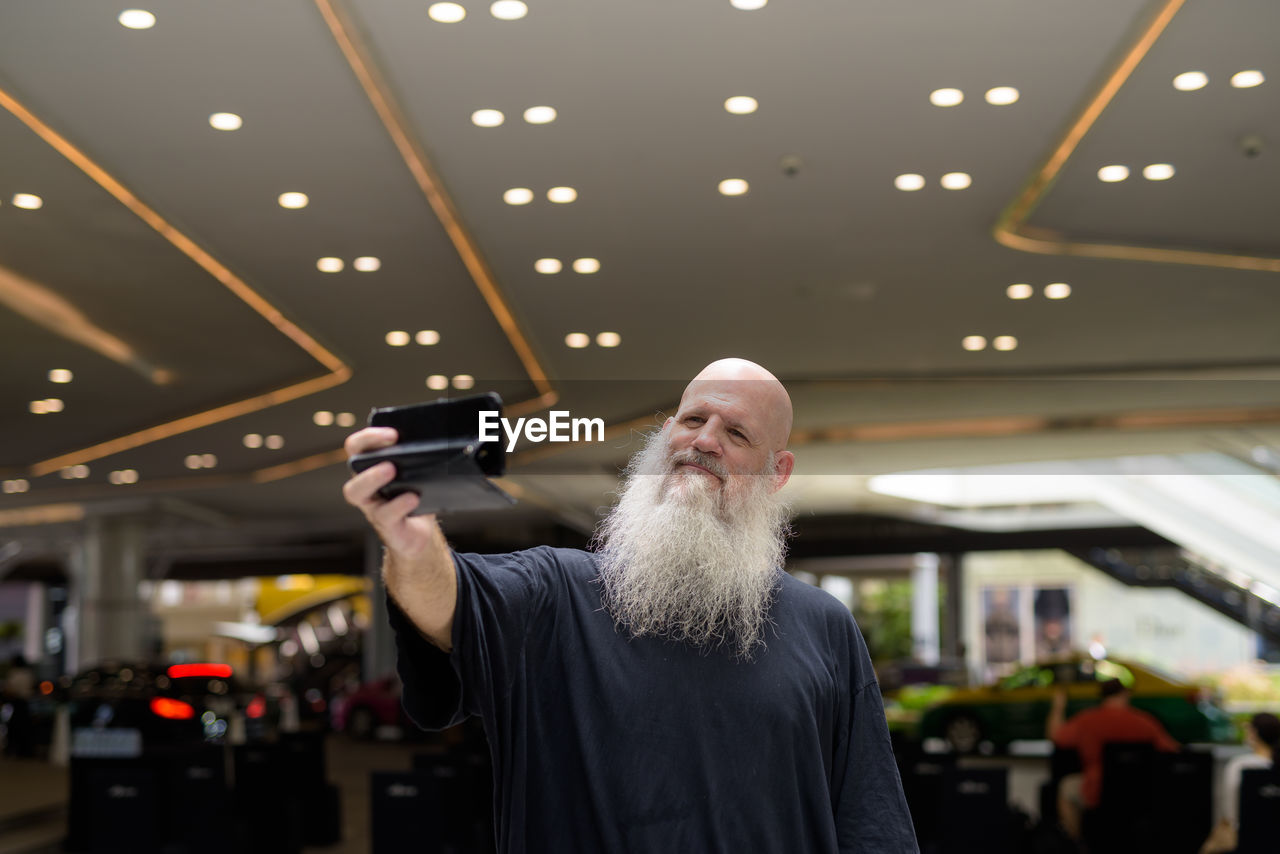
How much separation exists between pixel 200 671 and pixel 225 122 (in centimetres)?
1263

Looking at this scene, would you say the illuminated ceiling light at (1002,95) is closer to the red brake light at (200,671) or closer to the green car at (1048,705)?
the green car at (1048,705)

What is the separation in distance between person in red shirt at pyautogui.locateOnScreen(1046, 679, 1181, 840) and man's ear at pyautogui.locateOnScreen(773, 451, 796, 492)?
787 cm

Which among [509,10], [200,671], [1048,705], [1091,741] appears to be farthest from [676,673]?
[200,671]

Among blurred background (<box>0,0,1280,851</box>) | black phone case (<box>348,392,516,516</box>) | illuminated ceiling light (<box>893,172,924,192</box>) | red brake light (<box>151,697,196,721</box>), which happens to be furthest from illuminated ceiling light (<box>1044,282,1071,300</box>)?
red brake light (<box>151,697,196,721</box>)

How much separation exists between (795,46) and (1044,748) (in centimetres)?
1462

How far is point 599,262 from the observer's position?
7855 millimetres

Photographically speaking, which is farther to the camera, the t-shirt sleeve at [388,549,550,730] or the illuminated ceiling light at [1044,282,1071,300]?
the illuminated ceiling light at [1044,282,1071,300]

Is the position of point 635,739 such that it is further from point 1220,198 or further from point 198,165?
point 1220,198

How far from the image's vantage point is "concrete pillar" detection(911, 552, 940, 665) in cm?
3506

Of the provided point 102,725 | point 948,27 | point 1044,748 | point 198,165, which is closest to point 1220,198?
point 948,27

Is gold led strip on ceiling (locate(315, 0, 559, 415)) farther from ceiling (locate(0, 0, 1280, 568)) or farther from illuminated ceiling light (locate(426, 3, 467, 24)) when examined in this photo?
illuminated ceiling light (locate(426, 3, 467, 24))

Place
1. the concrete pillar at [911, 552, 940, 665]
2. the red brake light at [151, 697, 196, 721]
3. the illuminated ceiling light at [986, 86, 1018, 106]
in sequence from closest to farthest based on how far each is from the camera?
1. the illuminated ceiling light at [986, 86, 1018, 106]
2. the red brake light at [151, 697, 196, 721]
3. the concrete pillar at [911, 552, 940, 665]

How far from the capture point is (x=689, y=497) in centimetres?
187

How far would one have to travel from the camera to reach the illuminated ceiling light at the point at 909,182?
639cm
